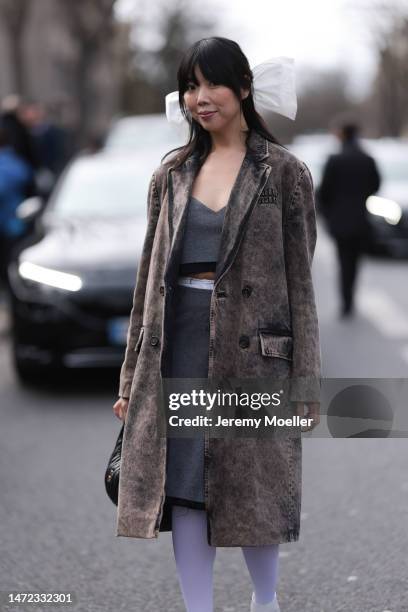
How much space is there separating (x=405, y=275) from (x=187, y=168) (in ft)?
37.0

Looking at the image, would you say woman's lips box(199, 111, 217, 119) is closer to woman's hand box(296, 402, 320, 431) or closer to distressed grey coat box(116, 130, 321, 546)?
distressed grey coat box(116, 130, 321, 546)

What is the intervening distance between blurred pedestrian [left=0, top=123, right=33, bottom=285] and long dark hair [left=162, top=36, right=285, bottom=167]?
831 centimetres

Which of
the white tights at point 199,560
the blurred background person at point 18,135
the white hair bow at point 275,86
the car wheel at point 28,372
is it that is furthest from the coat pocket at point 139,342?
the blurred background person at point 18,135

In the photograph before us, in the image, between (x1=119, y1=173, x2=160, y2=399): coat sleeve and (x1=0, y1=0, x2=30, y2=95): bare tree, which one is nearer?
(x1=119, y1=173, x2=160, y2=399): coat sleeve

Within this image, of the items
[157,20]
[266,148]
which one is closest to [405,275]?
[266,148]

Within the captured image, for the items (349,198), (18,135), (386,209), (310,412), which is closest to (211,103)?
(310,412)

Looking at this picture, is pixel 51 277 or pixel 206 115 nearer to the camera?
pixel 206 115

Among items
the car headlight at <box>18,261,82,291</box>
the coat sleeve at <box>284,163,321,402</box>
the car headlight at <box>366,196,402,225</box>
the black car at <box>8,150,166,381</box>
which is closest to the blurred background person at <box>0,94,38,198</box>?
the car headlight at <box>366,196,402,225</box>

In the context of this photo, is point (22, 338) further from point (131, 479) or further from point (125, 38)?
point (125, 38)

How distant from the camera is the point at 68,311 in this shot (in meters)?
7.93

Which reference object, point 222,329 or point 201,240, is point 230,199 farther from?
point 222,329

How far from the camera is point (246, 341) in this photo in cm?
322

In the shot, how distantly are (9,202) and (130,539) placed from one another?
7026mm

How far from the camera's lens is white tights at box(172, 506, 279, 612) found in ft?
10.8
